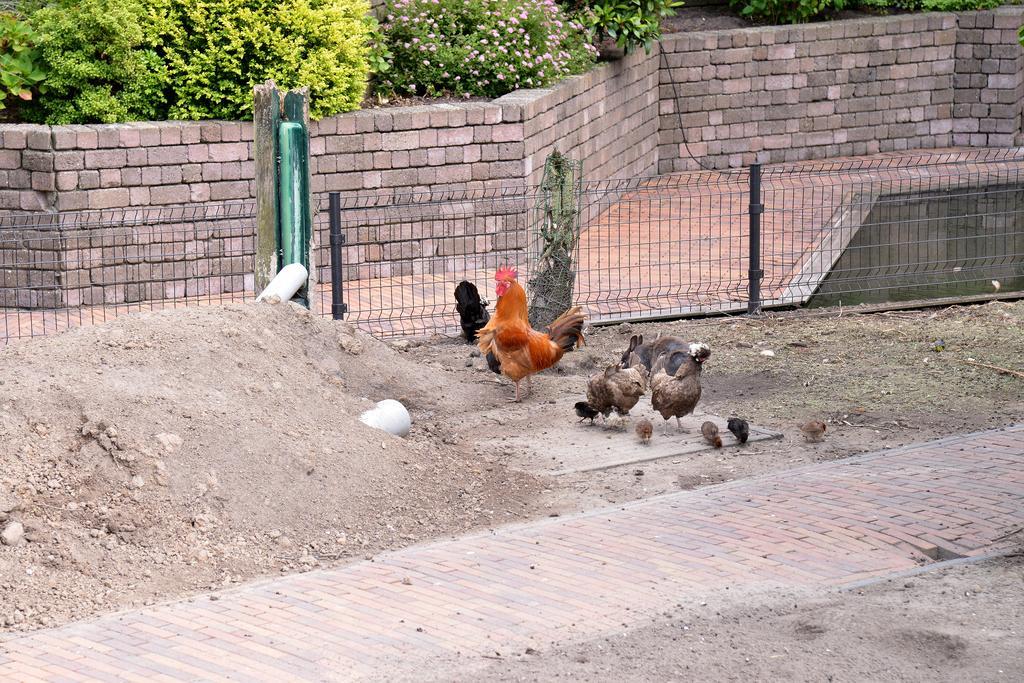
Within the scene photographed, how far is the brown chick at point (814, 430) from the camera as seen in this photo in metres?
9.10

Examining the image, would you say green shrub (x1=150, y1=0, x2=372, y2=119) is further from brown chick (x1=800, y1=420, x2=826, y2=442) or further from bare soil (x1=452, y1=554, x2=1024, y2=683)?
bare soil (x1=452, y1=554, x2=1024, y2=683)

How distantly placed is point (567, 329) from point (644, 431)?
4.25 feet

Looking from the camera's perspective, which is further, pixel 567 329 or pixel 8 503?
pixel 567 329

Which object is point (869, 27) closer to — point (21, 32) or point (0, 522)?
point (21, 32)

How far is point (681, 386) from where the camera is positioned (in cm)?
913

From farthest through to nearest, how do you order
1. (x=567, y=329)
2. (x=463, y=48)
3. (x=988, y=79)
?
(x=988, y=79)
(x=463, y=48)
(x=567, y=329)

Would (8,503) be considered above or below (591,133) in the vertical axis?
below

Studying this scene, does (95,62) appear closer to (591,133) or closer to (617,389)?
(591,133)

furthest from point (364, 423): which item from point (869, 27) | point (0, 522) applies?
point (869, 27)

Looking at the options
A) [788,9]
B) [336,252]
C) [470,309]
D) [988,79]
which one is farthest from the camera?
[988,79]

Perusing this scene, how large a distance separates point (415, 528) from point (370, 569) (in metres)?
0.68

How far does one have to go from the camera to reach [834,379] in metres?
10.6

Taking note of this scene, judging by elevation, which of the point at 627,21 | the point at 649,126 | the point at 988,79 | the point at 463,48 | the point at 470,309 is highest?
the point at 627,21

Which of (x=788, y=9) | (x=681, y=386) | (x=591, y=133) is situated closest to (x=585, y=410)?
(x=681, y=386)
